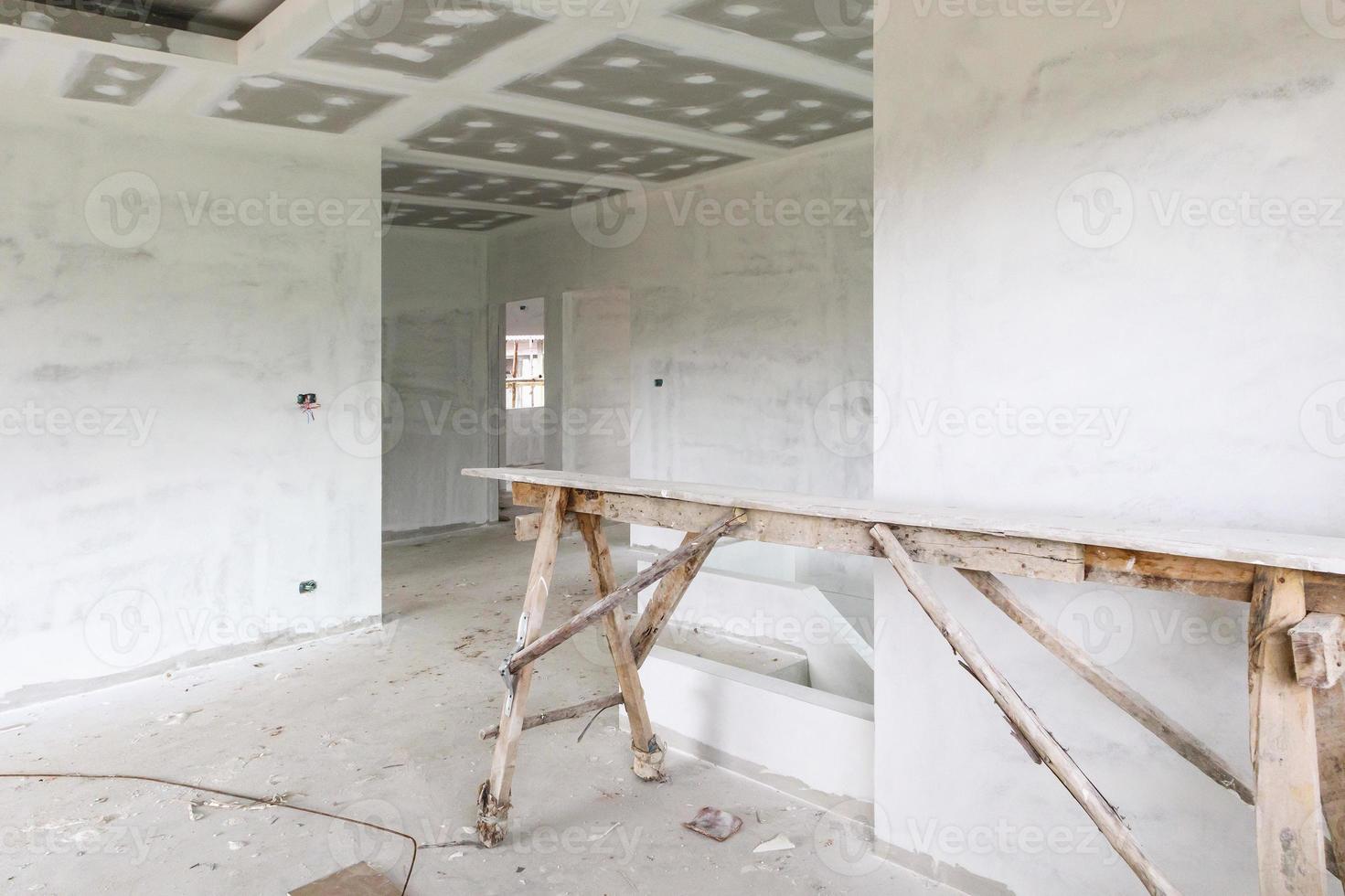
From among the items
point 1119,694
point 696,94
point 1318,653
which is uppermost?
point 696,94

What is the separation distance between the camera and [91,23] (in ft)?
11.9

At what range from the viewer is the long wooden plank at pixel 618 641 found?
3189 millimetres

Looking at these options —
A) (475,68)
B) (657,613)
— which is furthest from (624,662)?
(475,68)

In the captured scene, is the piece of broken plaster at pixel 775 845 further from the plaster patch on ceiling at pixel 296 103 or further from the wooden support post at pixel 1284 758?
the plaster patch on ceiling at pixel 296 103

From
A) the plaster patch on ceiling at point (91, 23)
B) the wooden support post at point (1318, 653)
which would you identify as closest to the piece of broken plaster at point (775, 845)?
the wooden support post at point (1318, 653)

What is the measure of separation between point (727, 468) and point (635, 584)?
4.14 metres

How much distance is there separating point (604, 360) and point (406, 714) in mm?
7547

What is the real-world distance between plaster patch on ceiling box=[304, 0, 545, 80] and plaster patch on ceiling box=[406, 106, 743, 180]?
75cm

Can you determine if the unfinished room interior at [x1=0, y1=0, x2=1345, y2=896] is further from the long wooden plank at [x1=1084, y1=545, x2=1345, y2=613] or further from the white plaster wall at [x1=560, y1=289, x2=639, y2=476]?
the white plaster wall at [x1=560, y1=289, x2=639, y2=476]

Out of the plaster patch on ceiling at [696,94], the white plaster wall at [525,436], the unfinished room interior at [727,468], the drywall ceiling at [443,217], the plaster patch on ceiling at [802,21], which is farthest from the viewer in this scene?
the white plaster wall at [525,436]

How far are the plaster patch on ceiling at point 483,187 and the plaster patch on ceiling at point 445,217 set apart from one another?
432 millimetres

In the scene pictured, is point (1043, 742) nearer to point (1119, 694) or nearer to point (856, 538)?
point (1119, 694)

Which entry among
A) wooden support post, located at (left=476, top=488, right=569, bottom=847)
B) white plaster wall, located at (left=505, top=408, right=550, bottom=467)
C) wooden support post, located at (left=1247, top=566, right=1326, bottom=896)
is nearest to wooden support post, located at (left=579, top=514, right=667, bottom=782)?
wooden support post, located at (left=476, top=488, right=569, bottom=847)

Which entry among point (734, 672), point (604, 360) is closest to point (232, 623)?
point (734, 672)
